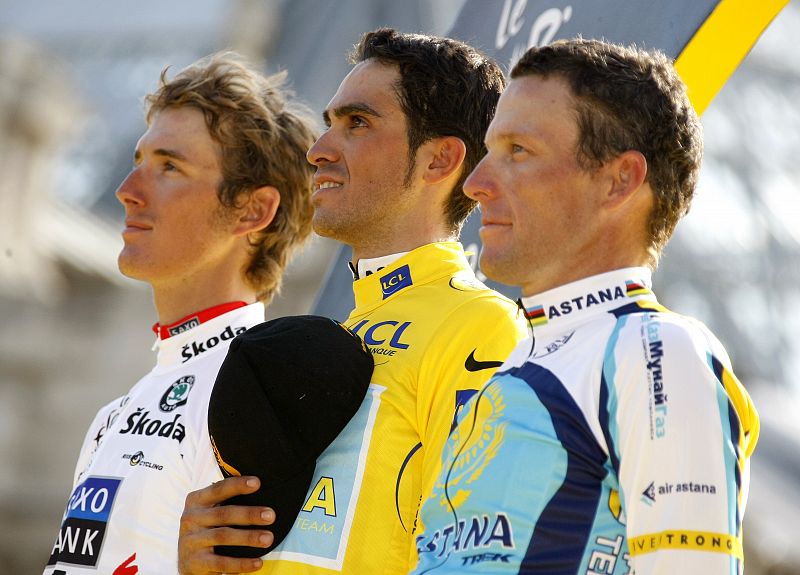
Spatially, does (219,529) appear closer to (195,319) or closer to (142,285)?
(195,319)

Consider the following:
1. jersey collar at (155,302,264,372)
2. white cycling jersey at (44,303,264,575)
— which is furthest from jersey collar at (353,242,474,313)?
jersey collar at (155,302,264,372)

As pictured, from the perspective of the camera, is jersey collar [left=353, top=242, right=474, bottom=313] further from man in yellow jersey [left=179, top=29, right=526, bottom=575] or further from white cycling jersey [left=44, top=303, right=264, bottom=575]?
white cycling jersey [left=44, top=303, right=264, bottom=575]

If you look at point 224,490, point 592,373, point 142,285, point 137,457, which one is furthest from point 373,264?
point 142,285

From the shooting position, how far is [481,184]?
3113 mm

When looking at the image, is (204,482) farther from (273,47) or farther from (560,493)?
(273,47)

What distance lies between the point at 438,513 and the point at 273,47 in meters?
22.8

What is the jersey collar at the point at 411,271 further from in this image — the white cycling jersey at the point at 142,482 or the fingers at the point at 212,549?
the fingers at the point at 212,549

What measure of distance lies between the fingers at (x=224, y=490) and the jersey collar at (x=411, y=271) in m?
0.71

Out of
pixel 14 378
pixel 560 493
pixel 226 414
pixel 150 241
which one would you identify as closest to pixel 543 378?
pixel 560 493

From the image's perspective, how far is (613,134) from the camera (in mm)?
2977

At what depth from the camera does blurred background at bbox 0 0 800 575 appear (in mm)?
14219

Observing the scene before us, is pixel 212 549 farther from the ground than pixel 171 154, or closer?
closer

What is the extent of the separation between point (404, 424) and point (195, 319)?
147cm

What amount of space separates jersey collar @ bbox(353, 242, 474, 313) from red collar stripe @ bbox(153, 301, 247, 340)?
3.00ft
